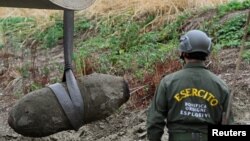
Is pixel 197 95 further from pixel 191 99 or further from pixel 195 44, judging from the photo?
pixel 195 44

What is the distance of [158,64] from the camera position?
6.65 meters

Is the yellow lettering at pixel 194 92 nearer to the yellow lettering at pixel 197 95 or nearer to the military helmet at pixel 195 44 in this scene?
the yellow lettering at pixel 197 95

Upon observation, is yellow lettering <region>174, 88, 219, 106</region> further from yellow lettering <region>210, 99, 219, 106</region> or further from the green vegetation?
the green vegetation

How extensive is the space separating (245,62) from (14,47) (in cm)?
493

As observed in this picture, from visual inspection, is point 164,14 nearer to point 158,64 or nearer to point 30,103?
point 158,64

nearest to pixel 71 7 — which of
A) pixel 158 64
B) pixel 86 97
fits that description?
pixel 86 97

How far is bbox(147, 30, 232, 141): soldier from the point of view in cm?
381

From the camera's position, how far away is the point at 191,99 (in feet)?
12.5

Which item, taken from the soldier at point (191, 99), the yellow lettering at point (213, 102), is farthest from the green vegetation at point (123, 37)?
the yellow lettering at point (213, 102)

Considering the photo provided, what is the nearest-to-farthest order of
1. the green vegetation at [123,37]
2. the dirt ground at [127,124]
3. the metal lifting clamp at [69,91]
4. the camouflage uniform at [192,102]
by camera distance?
1. the camouflage uniform at [192,102]
2. the metal lifting clamp at [69,91]
3. the dirt ground at [127,124]
4. the green vegetation at [123,37]

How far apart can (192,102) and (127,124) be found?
2.17 meters

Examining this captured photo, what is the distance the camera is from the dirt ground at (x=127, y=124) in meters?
5.51

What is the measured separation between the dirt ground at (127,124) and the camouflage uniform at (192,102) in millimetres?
1385

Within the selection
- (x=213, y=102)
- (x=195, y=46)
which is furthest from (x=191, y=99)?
(x=195, y=46)
